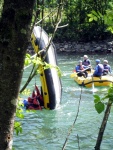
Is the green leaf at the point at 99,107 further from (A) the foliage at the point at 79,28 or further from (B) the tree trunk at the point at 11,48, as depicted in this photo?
(A) the foliage at the point at 79,28

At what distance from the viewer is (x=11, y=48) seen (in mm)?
1152

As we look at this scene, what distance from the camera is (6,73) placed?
45.8 inches

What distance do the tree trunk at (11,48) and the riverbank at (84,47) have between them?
27624mm

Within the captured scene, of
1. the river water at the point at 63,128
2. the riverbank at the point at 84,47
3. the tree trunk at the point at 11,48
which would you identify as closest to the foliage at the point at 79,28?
the riverbank at the point at 84,47

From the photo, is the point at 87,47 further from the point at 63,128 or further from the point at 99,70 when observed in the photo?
the point at 63,128

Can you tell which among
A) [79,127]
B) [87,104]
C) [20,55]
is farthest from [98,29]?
[20,55]

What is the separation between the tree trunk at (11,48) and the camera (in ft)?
3.76

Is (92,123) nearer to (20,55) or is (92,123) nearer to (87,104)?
(87,104)

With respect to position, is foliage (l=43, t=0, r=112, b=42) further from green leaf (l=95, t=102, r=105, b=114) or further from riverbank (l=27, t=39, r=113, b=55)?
green leaf (l=95, t=102, r=105, b=114)

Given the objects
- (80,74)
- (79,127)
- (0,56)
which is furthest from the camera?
(80,74)

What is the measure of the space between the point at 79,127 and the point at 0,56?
28.1 feet

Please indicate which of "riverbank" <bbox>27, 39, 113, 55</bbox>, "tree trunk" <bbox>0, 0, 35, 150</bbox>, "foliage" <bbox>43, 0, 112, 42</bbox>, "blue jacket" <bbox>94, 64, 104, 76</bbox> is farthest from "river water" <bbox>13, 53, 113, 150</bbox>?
"foliage" <bbox>43, 0, 112, 42</bbox>

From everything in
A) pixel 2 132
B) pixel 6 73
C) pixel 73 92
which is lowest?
pixel 73 92

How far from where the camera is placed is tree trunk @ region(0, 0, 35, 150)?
45.1 inches
